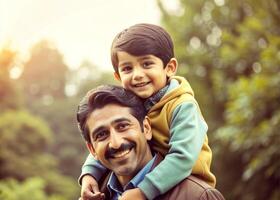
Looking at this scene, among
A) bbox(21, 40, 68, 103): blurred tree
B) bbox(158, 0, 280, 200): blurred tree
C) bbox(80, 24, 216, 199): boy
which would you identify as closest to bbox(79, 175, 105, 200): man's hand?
bbox(80, 24, 216, 199): boy

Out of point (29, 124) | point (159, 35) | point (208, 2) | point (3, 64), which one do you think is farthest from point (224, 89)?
point (159, 35)

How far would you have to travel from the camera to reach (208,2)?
18625 millimetres

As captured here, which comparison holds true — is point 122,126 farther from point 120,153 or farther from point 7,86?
point 7,86

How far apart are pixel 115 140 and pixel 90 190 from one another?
1.31 ft

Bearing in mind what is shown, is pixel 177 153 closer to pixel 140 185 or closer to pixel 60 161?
pixel 140 185

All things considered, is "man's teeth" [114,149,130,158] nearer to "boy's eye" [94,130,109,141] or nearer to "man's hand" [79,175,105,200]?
"boy's eye" [94,130,109,141]

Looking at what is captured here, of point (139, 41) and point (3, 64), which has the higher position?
point (3, 64)

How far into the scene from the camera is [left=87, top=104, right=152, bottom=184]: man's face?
2.49 metres

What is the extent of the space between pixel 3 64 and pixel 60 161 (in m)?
7.43

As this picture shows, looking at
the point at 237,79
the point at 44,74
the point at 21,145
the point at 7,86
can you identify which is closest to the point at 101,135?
the point at 237,79

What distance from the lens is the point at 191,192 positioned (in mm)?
2453

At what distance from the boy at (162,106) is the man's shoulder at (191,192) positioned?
0.09 ft

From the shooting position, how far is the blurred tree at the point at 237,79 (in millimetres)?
9547

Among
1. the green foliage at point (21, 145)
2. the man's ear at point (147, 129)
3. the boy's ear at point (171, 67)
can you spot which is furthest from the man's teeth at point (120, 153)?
the green foliage at point (21, 145)
